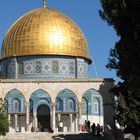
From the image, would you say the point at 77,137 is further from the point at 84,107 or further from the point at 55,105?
the point at 84,107

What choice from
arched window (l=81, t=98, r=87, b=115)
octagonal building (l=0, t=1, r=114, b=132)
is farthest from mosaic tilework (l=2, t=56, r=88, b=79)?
arched window (l=81, t=98, r=87, b=115)

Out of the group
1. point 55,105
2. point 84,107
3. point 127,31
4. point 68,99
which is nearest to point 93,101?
point 84,107

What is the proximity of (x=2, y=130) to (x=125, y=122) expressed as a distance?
6.08m

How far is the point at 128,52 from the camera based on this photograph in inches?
503

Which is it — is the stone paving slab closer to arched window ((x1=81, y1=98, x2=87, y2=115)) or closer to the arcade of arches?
the arcade of arches

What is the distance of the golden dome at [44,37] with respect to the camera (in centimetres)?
4147

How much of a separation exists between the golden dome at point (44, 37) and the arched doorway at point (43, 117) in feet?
15.9

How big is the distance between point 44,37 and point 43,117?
684 centimetres

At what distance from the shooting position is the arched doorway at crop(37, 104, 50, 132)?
125 feet

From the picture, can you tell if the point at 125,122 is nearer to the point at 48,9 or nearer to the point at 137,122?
the point at 137,122

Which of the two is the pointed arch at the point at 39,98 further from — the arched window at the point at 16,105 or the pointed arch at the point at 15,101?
the arched window at the point at 16,105

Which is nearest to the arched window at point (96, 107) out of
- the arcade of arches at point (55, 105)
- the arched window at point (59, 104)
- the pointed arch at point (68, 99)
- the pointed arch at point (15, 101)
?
the arcade of arches at point (55, 105)

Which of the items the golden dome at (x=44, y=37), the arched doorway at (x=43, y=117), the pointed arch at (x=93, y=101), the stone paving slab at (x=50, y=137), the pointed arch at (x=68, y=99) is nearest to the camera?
the stone paving slab at (x=50, y=137)

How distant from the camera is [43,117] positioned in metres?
38.3
